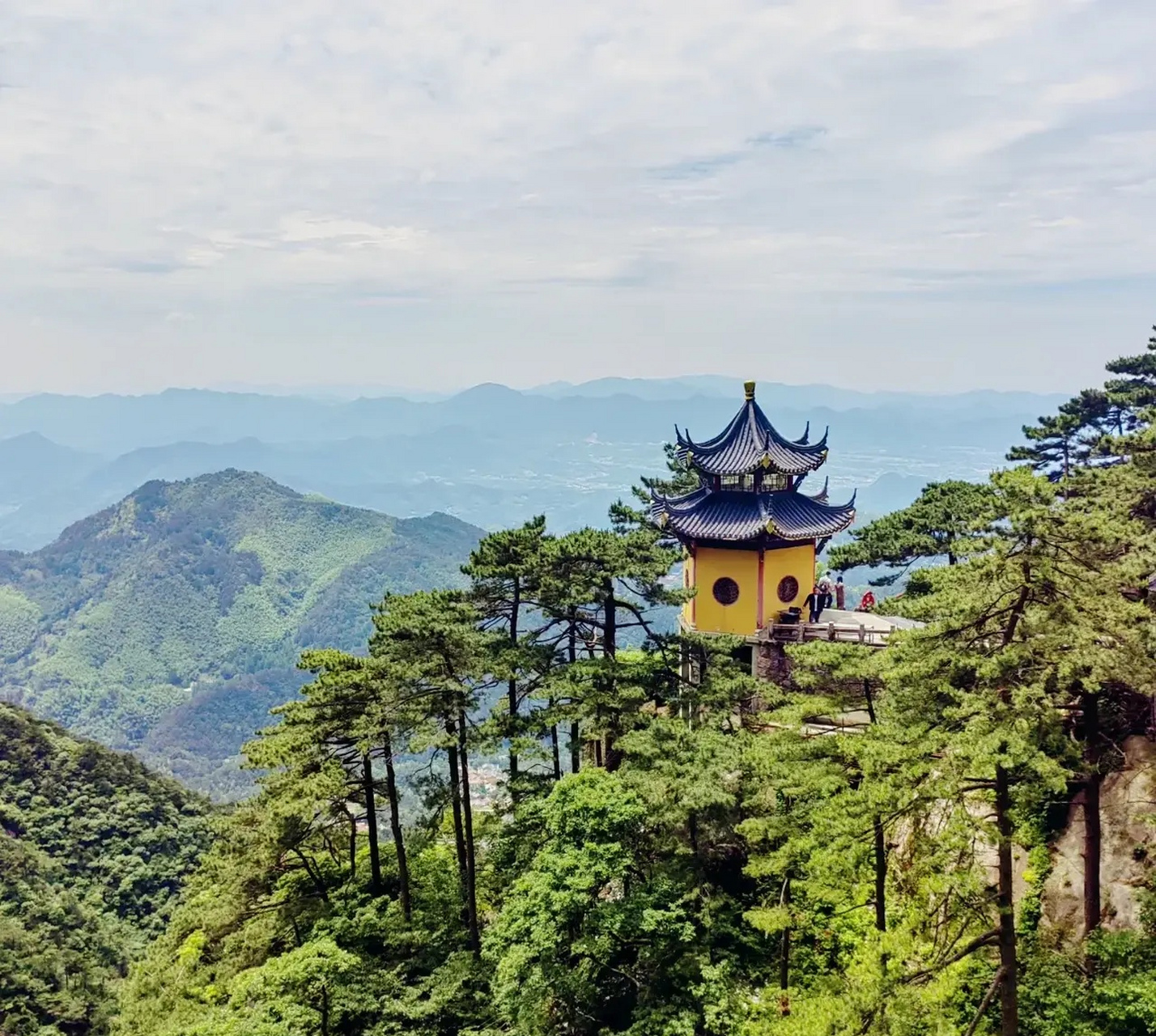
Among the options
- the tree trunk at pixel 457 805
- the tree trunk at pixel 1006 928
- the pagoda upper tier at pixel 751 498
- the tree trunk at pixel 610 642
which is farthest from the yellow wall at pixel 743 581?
the tree trunk at pixel 1006 928

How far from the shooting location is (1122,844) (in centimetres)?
1249

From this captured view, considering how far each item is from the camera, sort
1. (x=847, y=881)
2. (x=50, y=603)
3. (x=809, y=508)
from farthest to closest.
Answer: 1. (x=50, y=603)
2. (x=809, y=508)
3. (x=847, y=881)

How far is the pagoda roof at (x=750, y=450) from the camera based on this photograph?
72.4 feet

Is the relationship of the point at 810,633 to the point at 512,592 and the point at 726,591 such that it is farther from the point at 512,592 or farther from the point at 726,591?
the point at 512,592

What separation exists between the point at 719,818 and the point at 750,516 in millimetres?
9697

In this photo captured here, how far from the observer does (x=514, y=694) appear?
55.3ft

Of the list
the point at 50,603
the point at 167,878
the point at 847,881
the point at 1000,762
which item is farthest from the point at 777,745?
the point at 50,603

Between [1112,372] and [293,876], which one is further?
[1112,372]

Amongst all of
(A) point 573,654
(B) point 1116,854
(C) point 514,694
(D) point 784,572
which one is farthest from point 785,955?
Result: (D) point 784,572

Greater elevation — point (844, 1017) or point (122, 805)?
point (844, 1017)

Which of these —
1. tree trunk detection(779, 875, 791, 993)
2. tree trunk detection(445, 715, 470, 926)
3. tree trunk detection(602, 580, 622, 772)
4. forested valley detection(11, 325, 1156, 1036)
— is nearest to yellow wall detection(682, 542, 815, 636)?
forested valley detection(11, 325, 1156, 1036)

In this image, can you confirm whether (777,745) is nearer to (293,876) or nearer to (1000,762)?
(1000,762)

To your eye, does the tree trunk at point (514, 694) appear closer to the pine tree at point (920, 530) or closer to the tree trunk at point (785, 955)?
the tree trunk at point (785, 955)

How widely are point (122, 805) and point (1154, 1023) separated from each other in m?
50.1
